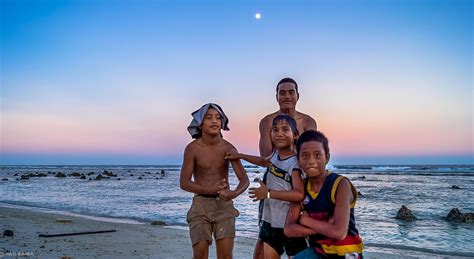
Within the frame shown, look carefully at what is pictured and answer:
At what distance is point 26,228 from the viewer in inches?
365

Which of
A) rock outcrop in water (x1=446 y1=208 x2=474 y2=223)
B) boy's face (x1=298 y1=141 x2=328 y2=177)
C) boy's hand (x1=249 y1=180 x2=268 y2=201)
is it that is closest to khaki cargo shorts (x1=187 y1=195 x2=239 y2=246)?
boy's hand (x1=249 y1=180 x2=268 y2=201)

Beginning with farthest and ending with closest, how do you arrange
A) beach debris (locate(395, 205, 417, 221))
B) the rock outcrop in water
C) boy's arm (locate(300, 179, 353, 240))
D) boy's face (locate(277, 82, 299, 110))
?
beach debris (locate(395, 205, 417, 221)), the rock outcrop in water, boy's face (locate(277, 82, 299, 110)), boy's arm (locate(300, 179, 353, 240))

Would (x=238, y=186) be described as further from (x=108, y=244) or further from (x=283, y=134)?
(x=108, y=244)

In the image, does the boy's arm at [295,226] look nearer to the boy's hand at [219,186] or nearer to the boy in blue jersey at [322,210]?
the boy in blue jersey at [322,210]

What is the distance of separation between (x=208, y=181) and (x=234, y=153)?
0.45 m

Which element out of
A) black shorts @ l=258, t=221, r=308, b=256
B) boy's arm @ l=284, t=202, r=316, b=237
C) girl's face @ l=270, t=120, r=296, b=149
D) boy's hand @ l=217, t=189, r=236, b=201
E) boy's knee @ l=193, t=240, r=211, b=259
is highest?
girl's face @ l=270, t=120, r=296, b=149

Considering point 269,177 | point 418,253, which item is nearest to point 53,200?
point 418,253

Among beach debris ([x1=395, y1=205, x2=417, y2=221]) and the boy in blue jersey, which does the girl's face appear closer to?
the boy in blue jersey

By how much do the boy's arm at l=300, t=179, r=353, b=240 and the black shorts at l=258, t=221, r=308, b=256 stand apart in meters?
0.67

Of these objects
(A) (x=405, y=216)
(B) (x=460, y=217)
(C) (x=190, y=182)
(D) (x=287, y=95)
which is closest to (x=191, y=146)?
(C) (x=190, y=182)

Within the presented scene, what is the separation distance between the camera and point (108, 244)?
772 centimetres

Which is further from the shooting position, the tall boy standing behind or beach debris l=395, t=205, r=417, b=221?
beach debris l=395, t=205, r=417, b=221

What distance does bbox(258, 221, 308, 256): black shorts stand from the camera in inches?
144

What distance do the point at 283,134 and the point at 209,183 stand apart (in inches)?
47.7
